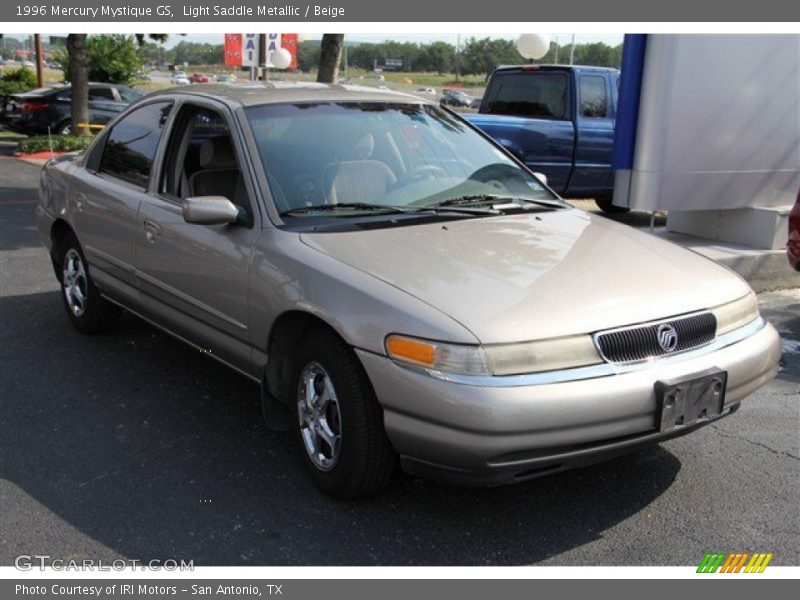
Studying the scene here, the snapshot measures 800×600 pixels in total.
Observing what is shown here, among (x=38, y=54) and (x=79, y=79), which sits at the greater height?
(x=38, y=54)

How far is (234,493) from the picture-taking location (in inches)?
144

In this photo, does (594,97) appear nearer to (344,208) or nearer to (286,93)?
(286,93)

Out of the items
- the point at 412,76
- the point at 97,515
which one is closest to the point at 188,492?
the point at 97,515

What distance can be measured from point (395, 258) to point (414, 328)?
1.73 feet

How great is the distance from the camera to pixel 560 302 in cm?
318

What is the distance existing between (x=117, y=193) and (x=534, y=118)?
690cm

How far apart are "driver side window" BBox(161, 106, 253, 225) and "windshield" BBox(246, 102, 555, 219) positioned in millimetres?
454

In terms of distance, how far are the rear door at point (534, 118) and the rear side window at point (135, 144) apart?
542 centimetres

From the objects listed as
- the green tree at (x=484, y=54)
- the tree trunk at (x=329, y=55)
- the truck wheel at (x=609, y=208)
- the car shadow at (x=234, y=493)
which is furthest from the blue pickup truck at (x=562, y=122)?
the green tree at (x=484, y=54)

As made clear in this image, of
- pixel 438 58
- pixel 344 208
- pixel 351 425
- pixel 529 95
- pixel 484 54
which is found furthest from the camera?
pixel 438 58

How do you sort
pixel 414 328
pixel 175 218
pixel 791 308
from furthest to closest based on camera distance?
pixel 791 308 → pixel 175 218 → pixel 414 328

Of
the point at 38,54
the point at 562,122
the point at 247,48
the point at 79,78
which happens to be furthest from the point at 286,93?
the point at 38,54

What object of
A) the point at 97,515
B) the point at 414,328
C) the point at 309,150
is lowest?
the point at 97,515

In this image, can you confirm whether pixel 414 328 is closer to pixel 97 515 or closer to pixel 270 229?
pixel 270 229
